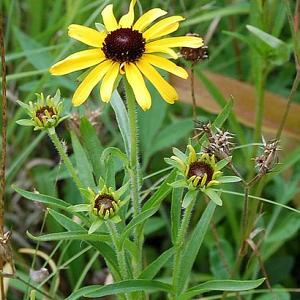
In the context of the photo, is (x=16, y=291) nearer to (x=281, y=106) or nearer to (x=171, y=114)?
(x=171, y=114)

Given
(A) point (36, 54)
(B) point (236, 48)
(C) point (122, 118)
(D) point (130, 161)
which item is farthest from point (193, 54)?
(B) point (236, 48)

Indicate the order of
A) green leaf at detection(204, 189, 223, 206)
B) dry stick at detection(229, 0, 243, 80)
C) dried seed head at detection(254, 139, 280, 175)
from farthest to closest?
dry stick at detection(229, 0, 243, 80) < dried seed head at detection(254, 139, 280, 175) < green leaf at detection(204, 189, 223, 206)

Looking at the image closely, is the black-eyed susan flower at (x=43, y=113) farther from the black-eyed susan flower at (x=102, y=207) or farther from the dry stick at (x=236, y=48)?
the dry stick at (x=236, y=48)

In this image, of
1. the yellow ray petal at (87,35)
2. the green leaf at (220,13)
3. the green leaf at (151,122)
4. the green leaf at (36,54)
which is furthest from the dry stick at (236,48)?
the yellow ray petal at (87,35)

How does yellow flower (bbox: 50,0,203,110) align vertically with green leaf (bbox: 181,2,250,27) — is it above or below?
below

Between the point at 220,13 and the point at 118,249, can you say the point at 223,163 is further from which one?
the point at 220,13

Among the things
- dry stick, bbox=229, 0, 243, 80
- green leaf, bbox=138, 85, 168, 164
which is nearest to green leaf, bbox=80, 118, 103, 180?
green leaf, bbox=138, 85, 168, 164

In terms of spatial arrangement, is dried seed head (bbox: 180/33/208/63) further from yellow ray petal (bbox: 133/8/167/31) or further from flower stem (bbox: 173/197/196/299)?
flower stem (bbox: 173/197/196/299)
